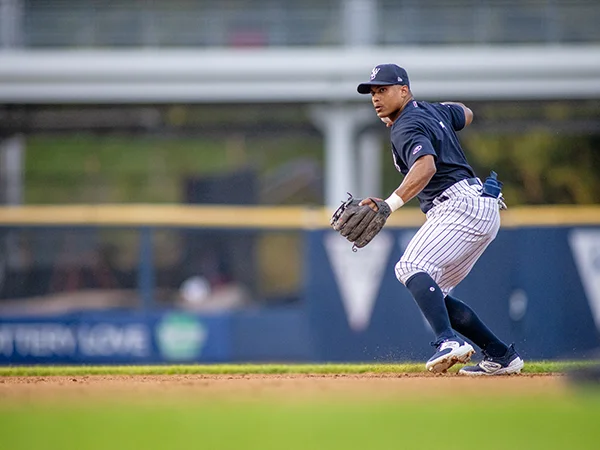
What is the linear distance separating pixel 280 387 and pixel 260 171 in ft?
48.5

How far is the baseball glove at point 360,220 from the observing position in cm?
631

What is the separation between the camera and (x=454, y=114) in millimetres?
6891

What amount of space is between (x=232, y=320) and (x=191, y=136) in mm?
7091

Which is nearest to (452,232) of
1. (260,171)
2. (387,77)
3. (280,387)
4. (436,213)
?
(436,213)

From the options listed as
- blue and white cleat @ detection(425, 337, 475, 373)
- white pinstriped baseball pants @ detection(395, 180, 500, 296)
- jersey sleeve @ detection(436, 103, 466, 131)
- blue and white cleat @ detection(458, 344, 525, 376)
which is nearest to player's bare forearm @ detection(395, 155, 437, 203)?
white pinstriped baseball pants @ detection(395, 180, 500, 296)

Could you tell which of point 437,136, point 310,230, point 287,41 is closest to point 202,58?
point 287,41

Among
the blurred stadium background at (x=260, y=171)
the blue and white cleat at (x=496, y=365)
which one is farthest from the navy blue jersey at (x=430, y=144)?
the blurred stadium background at (x=260, y=171)

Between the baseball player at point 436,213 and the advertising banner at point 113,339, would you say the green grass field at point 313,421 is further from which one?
the advertising banner at point 113,339

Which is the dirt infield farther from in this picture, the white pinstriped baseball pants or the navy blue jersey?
the navy blue jersey

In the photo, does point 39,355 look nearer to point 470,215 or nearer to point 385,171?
point 470,215

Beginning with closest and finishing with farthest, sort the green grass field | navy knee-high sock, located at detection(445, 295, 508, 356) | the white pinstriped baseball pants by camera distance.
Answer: the green grass field
the white pinstriped baseball pants
navy knee-high sock, located at detection(445, 295, 508, 356)

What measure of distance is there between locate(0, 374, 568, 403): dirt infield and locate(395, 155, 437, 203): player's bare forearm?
3.63 feet

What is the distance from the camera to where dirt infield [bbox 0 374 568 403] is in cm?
584

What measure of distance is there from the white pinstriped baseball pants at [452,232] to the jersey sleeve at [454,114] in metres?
0.50
